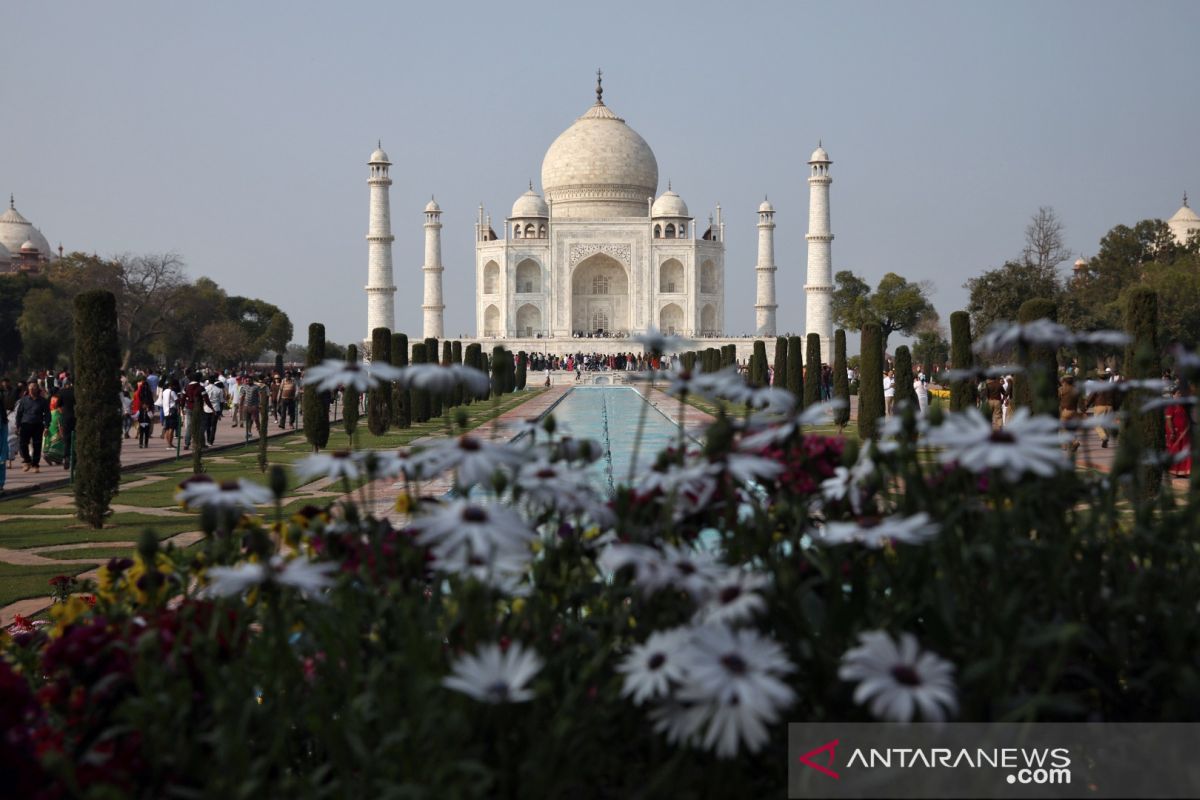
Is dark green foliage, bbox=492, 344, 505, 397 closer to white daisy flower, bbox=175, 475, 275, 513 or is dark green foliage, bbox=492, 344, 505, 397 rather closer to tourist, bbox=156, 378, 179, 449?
white daisy flower, bbox=175, 475, 275, 513

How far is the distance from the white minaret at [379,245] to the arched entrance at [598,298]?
7.06 meters

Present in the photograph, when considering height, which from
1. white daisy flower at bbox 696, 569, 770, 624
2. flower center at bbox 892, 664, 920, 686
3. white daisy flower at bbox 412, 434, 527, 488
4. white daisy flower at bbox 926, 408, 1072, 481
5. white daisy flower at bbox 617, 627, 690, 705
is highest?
white daisy flower at bbox 926, 408, 1072, 481

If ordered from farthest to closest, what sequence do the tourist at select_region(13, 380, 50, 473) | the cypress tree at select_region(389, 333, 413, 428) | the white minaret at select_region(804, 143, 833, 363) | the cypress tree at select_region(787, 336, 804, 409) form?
the white minaret at select_region(804, 143, 833, 363) → the cypress tree at select_region(787, 336, 804, 409) → the cypress tree at select_region(389, 333, 413, 428) → the tourist at select_region(13, 380, 50, 473)

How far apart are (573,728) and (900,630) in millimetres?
438

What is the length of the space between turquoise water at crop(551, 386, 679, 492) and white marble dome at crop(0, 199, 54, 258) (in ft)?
113

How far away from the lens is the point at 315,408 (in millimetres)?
10734

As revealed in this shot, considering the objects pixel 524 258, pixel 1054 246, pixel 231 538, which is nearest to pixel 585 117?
pixel 524 258

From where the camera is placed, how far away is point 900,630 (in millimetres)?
1552

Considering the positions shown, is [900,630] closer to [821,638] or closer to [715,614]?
[821,638]

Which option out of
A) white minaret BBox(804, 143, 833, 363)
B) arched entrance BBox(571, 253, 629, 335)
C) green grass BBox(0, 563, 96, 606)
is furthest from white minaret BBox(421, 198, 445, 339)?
green grass BBox(0, 563, 96, 606)

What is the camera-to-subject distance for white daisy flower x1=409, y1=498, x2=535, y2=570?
1.40 m

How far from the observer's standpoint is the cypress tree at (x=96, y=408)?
6180 mm

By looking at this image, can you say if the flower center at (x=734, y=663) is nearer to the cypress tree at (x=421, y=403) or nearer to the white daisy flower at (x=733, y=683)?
the white daisy flower at (x=733, y=683)

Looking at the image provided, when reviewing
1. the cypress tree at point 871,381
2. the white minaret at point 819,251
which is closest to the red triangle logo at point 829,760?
the cypress tree at point 871,381
